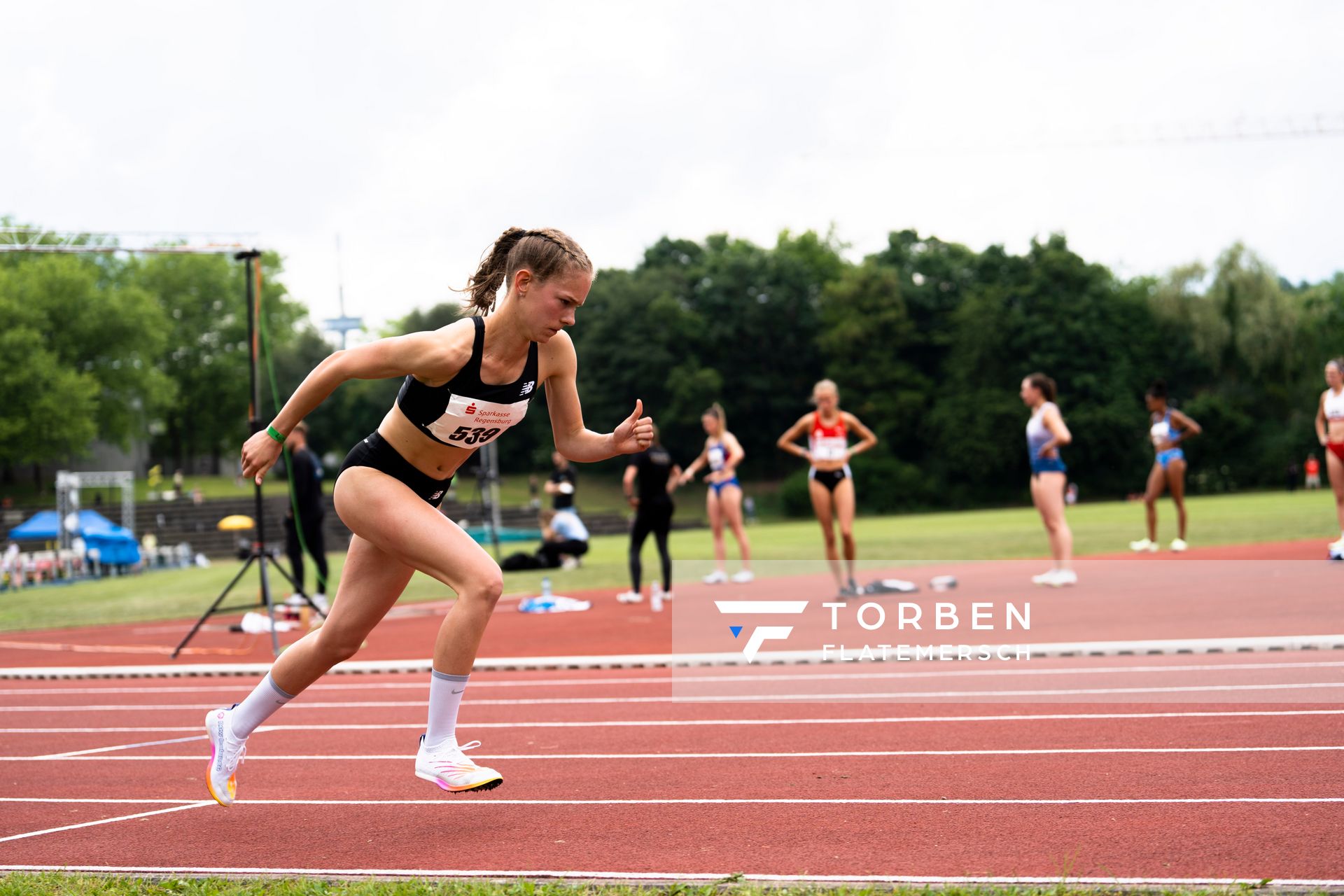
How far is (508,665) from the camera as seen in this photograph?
8539 mm

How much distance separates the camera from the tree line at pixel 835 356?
57219mm

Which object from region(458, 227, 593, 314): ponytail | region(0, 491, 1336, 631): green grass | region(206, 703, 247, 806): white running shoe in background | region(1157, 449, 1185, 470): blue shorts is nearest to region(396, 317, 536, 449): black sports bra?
region(458, 227, 593, 314): ponytail

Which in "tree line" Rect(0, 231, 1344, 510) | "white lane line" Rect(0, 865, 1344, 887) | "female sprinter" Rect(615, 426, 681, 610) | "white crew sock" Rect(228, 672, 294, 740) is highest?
"tree line" Rect(0, 231, 1344, 510)

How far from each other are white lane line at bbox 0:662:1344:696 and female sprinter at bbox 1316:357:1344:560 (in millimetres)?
6224

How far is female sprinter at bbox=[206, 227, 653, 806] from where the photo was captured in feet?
13.2

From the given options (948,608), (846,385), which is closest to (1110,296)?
(846,385)

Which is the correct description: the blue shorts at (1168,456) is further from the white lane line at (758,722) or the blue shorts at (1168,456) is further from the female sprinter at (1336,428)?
the white lane line at (758,722)

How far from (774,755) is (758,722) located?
2.77 ft

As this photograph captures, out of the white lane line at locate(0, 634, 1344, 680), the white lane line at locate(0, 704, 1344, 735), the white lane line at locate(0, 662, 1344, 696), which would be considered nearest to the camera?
the white lane line at locate(0, 704, 1344, 735)

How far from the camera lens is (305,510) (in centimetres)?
1269

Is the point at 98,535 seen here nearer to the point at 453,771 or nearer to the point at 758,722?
the point at 758,722

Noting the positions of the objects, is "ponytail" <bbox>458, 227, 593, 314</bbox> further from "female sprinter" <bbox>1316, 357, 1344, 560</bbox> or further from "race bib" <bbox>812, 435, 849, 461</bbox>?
"female sprinter" <bbox>1316, 357, 1344, 560</bbox>

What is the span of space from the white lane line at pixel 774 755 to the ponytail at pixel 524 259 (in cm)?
223

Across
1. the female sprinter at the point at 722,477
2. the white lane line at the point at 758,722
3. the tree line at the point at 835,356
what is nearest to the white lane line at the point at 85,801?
the white lane line at the point at 758,722
